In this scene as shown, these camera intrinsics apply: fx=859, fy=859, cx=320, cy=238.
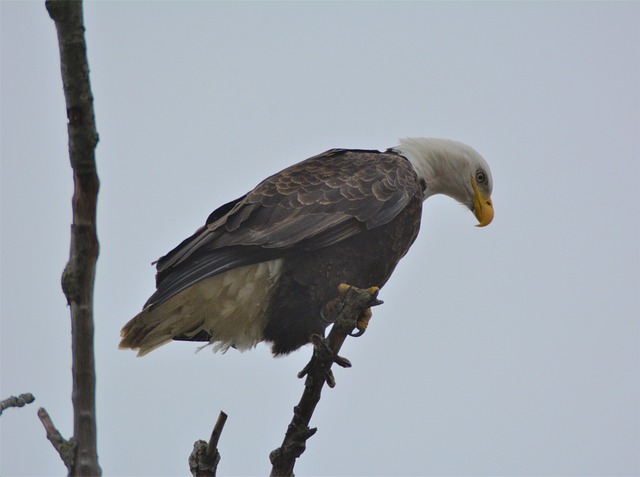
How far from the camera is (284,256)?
4.92 meters

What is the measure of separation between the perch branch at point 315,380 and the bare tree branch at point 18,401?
1397mm

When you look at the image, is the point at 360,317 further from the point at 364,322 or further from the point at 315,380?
the point at 315,380

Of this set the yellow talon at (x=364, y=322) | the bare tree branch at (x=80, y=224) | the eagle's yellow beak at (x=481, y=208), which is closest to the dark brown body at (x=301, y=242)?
the yellow talon at (x=364, y=322)

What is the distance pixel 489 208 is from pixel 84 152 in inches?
167

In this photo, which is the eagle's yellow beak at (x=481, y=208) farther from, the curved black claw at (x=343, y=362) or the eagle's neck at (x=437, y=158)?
the curved black claw at (x=343, y=362)

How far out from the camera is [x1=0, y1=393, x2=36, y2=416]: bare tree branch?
2.99m

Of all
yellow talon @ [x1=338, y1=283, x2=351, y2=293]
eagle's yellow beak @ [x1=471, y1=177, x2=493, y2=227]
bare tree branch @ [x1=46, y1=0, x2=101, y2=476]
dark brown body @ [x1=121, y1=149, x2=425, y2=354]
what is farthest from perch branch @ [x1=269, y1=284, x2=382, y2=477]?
eagle's yellow beak @ [x1=471, y1=177, x2=493, y2=227]

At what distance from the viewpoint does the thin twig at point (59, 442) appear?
2676 mm

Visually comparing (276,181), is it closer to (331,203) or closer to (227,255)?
(331,203)

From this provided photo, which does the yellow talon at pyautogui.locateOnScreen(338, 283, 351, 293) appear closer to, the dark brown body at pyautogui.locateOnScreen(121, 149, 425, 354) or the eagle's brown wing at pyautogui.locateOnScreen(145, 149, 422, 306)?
the dark brown body at pyautogui.locateOnScreen(121, 149, 425, 354)

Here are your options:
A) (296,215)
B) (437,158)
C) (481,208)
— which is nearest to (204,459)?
(296,215)

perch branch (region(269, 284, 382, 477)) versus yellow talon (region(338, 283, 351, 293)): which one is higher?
yellow talon (region(338, 283, 351, 293))

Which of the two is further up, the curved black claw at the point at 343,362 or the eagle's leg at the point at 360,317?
the eagle's leg at the point at 360,317

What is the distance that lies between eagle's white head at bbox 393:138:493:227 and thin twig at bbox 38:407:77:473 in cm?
347
